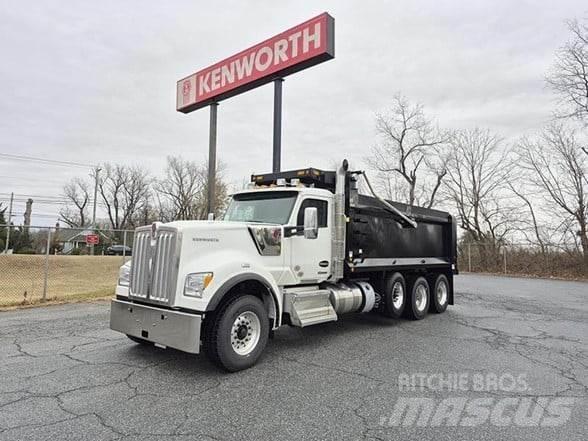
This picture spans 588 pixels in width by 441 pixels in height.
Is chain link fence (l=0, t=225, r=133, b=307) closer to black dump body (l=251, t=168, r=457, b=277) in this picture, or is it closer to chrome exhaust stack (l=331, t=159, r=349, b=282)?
black dump body (l=251, t=168, r=457, b=277)

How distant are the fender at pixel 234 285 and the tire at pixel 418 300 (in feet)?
13.5

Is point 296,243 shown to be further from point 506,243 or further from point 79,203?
point 79,203

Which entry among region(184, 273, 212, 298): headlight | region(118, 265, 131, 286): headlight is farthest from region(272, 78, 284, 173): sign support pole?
region(184, 273, 212, 298): headlight

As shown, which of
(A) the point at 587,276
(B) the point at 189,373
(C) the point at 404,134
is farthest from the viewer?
(C) the point at 404,134

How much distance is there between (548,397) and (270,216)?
168 inches

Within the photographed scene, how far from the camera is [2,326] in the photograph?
7543 mm

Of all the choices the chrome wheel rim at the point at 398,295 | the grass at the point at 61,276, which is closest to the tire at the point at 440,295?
the chrome wheel rim at the point at 398,295

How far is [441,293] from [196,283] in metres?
7.29

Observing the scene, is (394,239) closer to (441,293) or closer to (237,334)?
(441,293)

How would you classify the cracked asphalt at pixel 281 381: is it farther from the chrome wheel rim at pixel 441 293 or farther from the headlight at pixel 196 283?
the chrome wheel rim at pixel 441 293

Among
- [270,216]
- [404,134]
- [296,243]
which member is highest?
[404,134]

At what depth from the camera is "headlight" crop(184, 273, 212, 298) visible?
4.77 m

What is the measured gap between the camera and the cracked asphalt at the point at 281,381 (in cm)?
347

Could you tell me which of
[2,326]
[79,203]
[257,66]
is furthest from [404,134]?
[79,203]
